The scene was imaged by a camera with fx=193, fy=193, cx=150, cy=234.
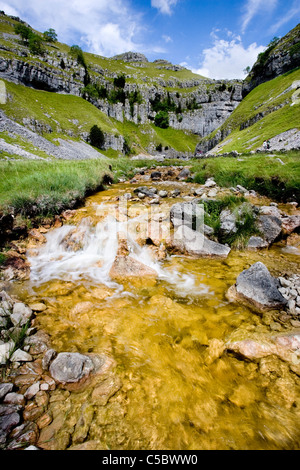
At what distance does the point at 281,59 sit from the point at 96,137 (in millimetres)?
67777

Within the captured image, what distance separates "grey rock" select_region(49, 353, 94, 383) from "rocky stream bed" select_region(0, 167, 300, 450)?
0.01 metres

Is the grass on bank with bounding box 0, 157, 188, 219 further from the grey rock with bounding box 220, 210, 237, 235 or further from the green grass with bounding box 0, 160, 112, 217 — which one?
the grey rock with bounding box 220, 210, 237, 235

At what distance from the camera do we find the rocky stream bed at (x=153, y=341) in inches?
89.0

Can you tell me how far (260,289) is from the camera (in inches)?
166

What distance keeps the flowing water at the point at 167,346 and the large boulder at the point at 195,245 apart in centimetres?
32

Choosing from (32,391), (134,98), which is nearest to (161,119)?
(134,98)

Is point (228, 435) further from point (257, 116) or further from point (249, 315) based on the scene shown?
point (257, 116)

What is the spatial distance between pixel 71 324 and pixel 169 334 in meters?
1.94

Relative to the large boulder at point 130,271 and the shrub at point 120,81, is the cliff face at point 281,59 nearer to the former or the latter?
the shrub at point 120,81

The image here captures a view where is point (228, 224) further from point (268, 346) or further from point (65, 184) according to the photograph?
point (65, 184)

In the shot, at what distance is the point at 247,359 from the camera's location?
318 cm

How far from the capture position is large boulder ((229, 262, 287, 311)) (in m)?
4.03

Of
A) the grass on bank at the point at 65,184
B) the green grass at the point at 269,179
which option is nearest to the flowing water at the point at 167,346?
the grass on bank at the point at 65,184
